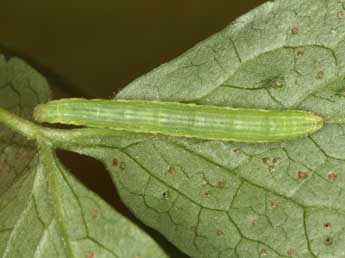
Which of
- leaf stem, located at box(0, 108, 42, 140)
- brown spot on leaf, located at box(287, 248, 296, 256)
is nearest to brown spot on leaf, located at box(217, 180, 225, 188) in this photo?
brown spot on leaf, located at box(287, 248, 296, 256)

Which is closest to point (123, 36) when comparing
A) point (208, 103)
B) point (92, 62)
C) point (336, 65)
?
point (92, 62)

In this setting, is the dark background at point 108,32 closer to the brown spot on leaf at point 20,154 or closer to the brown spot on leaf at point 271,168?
the brown spot on leaf at point 20,154

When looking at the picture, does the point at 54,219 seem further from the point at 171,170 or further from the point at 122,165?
the point at 171,170

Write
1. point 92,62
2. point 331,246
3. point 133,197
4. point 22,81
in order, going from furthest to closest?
point 92,62, point 22,81, point 133,197, point 331,246

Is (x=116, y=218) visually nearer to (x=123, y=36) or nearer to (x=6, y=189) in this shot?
(x=6, y=189)

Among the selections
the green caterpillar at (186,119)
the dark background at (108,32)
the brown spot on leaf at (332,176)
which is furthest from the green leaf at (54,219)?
the dark background at (108,32)

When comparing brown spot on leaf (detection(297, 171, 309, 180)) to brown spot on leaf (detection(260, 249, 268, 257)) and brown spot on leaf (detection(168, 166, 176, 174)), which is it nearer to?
brown spot on leaf (detection(260, 249, 268, 257))
